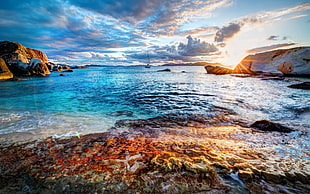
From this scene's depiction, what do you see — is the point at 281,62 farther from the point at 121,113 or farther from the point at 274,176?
the point at 274,176

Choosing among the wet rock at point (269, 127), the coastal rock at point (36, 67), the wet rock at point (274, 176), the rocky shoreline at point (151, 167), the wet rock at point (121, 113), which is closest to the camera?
the rocky shoreline at point (151, 167)

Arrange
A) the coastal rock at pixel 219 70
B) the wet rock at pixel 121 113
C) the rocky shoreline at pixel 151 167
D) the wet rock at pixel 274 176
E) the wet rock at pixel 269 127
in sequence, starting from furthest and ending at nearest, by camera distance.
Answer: the coastal rock at pixel 219 70 < the wet rock at pixel 121 113 < the wet rock at pixel 269 127 < the wet rock at pixel 274 176 < the rocky shoreline at pixel 151 167

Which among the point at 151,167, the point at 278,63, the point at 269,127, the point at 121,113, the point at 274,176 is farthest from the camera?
the point at 278,63

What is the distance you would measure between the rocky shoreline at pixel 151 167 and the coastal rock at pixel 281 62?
1605 inches

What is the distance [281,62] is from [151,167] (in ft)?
158

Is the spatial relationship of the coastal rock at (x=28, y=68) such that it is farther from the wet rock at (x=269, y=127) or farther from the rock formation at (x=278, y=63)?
the rock formation at (x=278, y=63)

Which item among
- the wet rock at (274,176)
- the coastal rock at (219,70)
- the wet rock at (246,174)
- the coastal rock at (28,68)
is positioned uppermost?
the coastal rock at (28,68)

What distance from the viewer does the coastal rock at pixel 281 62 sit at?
98.4ft

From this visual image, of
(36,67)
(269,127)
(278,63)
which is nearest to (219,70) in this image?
(278,63)

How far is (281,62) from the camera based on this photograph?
1353 inches

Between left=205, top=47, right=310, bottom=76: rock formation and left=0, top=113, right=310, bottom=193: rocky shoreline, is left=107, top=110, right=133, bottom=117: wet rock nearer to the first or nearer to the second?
left=0, top=113, right=310, bottom=193: rocky shoreline

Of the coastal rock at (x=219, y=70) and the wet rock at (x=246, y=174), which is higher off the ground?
the coastal rock at (x=219, y=70)

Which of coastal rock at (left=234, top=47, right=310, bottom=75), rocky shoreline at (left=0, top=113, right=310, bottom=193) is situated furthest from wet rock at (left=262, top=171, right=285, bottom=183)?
coastal rock at (left=234, top=47, right=310, bottom=75)

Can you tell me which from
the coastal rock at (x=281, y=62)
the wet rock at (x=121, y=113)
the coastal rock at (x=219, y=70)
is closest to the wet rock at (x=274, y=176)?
the wet rock at (x=121, y=113)
